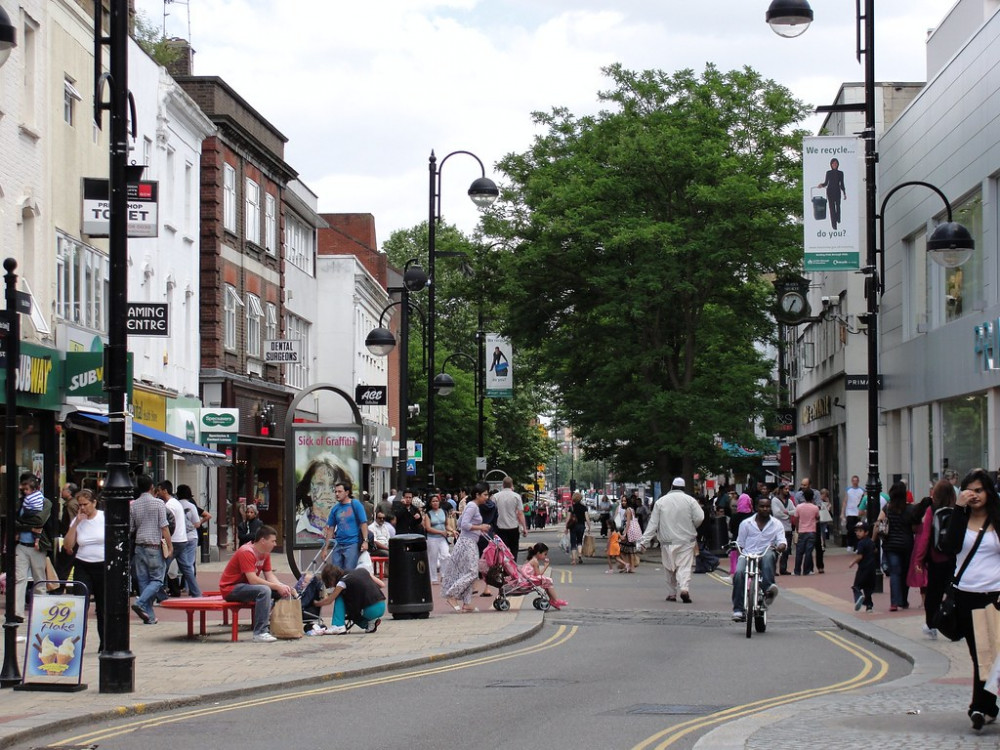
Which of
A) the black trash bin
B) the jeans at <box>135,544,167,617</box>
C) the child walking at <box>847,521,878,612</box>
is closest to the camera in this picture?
the jeans at <box>135,544,167,617</box>

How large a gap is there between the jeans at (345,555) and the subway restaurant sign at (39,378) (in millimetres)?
6144

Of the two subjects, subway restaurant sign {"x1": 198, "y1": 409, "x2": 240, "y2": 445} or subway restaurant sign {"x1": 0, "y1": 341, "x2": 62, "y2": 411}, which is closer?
subway restaurant sign {"x1": 0, "y1": 341, "x2": 62, "y2": 411}

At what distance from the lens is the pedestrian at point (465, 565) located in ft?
72.3

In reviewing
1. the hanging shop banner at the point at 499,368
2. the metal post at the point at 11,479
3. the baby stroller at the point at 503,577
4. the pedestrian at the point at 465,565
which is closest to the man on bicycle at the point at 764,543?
the baby stroller at the point at 503,577

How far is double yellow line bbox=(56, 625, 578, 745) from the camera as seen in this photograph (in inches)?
434

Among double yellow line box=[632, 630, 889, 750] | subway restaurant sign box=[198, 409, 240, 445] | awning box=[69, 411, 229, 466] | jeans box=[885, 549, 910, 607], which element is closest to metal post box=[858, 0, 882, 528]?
jeans box=[885, 549, 910, 607]

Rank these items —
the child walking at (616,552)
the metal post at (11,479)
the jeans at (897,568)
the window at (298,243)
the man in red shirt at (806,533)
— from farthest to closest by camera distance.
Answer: the window at (298,243) → the child walking at (616,552) → the man in red shirt at (806,533) → the jeans at (897,568) → the metal post at (11,479)

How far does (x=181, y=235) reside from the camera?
37625mm

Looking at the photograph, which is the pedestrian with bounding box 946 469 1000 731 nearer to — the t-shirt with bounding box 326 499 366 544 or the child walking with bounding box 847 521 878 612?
the child walking with bounding box 847 521 878 612

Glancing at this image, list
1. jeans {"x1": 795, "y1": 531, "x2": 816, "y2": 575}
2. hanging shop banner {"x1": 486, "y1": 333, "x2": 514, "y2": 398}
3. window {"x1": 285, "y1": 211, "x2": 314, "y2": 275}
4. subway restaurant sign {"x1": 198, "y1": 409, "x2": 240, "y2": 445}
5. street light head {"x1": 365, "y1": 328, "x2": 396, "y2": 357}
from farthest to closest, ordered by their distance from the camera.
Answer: window {"x1": 285, "y1": 211, "x2": 314, "y2": 275}, hanging shop banner {"x1": 486, "y1": 333, "x2": 514, "y2": 398}, subway restaurant sign {"x1": 198, "y1": 409, "x2": 240, "y2": 445}, street light head {"x1": 365, "y1": 328, "x2": 396, "y2": 357}, jeans {"x1": 795, "y1": 531, "x2": 816, "y2": 575}

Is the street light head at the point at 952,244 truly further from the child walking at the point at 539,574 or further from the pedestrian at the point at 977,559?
the pedestrian at the point at 977,559

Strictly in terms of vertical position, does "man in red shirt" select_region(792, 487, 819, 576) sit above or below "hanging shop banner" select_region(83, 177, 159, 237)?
below

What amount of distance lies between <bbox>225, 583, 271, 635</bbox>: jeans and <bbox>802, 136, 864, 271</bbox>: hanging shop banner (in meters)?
11.4

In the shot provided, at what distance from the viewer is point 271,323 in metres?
46.7
